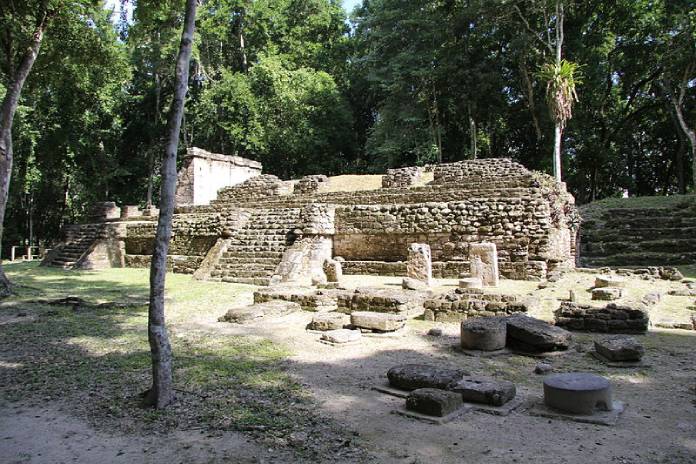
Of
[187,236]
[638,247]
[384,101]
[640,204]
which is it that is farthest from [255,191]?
[640,204]

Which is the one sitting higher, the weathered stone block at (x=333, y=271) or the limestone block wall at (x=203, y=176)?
the limestone block wall at (x=203, y=176)

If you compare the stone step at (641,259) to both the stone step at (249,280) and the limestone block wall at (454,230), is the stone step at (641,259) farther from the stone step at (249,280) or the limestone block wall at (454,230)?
the stone step at (249,280)

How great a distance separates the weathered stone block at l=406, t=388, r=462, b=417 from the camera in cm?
428

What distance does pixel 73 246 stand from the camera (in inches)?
880

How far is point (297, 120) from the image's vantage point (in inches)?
1224

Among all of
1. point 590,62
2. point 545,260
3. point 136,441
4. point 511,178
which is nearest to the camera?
point 136,441

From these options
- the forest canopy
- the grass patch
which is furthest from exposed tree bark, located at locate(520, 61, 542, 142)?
the grass patch

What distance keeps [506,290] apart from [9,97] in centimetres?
1249

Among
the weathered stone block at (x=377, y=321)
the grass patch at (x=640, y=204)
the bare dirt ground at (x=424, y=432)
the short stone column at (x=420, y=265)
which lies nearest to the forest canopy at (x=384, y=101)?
the grass patch at (x=640, y=204)

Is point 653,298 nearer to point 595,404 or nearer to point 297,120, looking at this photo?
point 595,404

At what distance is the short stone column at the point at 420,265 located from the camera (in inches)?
493

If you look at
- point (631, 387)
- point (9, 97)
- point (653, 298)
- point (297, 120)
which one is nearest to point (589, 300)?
point (653, 298)

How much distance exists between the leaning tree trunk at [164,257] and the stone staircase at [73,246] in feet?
60.1

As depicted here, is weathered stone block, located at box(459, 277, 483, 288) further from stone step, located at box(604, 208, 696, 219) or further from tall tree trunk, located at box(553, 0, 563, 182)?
stone step, located at box(604, 208, 696, 219)
